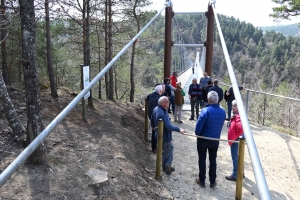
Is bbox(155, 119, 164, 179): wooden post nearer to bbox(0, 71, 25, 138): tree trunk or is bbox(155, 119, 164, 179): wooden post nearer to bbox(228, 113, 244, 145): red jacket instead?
bbox(228, 113, 244, 145): red jacket

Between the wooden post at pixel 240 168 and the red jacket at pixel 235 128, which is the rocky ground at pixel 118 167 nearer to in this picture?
the wooden post at pixel 240 168

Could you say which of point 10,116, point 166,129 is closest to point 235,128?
point 166,129

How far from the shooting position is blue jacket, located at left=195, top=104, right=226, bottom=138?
9.93 ft

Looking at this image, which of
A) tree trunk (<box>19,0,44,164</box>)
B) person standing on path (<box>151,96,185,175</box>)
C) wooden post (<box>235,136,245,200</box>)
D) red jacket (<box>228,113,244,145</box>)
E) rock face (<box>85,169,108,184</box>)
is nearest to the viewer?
tree trunk (<box>19,0,44,164</box>)

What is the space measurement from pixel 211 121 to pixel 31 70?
2.04 m

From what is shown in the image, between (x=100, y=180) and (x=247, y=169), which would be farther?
(x=247, y=169)

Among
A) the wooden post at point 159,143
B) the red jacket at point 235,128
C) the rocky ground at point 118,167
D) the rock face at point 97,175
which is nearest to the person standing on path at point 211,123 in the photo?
the red jacket at point 235,128

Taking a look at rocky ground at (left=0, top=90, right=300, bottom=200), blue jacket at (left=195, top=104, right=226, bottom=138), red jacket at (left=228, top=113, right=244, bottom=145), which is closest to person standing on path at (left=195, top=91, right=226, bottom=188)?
blue jacket at (left=195, top=104, right=226, bottom=138)

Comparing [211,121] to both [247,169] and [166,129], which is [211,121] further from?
[247,169]

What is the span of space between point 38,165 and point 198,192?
188cm

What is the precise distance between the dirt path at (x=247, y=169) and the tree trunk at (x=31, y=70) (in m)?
1.70

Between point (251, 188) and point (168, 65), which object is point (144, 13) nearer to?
point (168, 65)

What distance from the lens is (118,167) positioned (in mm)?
3164

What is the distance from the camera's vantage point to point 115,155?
3.53 metres
